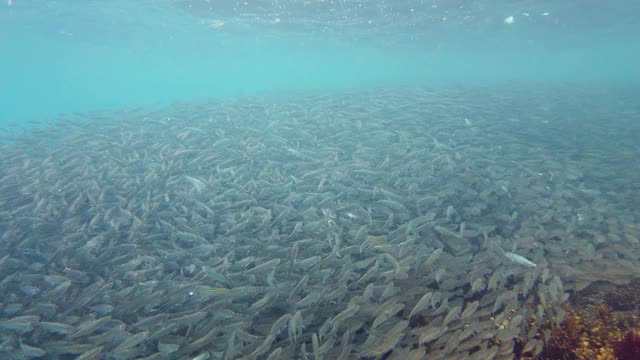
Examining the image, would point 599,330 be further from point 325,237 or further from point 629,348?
point 325,237

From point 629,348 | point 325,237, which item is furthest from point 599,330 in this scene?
point 325,237

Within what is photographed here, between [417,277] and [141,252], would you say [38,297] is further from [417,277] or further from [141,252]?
[417,277]

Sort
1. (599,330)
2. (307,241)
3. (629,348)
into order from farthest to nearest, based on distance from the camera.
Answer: (307,241)
(599,330)
(629,348)

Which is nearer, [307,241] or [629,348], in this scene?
[629,348]

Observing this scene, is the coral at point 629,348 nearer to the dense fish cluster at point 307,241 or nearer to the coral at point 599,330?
the coral at point 599,330

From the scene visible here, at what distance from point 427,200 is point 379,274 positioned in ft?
10.8

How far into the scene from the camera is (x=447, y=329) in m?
4.98

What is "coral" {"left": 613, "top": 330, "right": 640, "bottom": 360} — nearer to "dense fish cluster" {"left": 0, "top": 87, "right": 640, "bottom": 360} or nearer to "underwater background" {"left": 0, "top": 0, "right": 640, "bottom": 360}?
"underwater background" {"left": 0, "top": 0, "right": 640, "bottom": 360}

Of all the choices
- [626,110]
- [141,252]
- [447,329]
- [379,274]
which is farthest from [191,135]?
[626,110]

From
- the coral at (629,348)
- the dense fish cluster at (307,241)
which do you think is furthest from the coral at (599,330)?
the dense fish cluster at (307,241)

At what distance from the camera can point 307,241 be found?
22.8 ft

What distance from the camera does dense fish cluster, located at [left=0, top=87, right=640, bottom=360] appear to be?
504cm

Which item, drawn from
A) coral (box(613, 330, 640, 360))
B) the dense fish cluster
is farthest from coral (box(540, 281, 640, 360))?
the dense fish cluster

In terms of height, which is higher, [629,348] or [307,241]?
[307,241]
